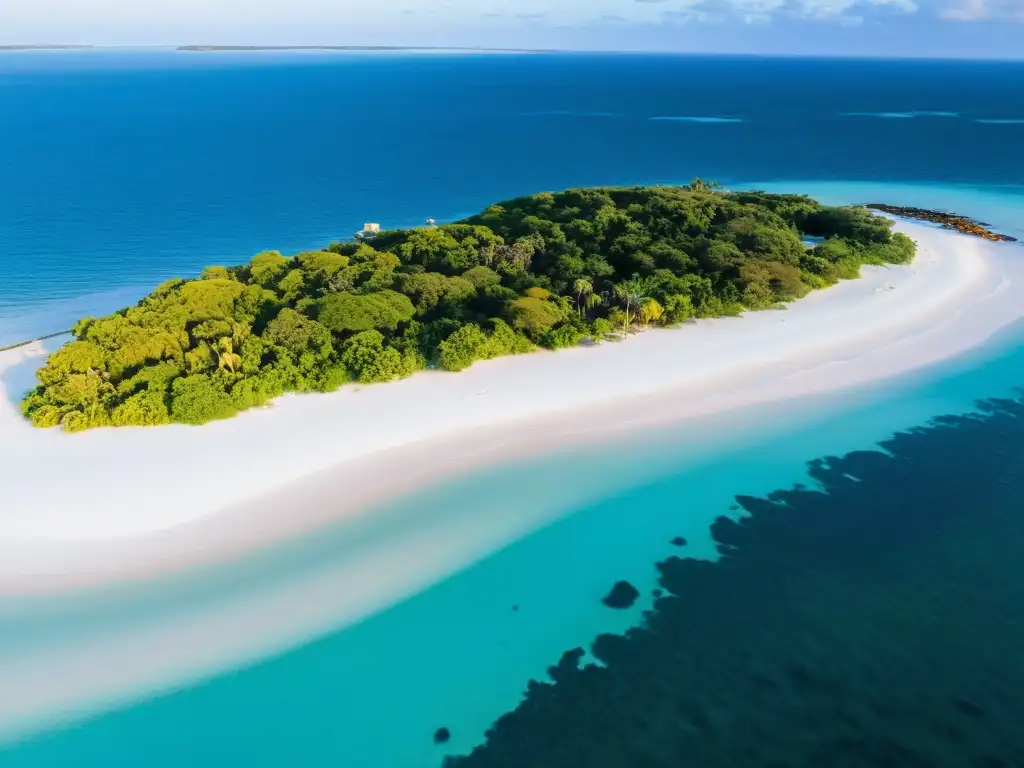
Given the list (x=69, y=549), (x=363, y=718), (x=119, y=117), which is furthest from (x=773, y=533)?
(x=119, y=117)

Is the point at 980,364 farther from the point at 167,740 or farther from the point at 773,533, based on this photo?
the point at 167,740

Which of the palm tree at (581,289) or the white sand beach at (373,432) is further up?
the palm tree at (581,289)

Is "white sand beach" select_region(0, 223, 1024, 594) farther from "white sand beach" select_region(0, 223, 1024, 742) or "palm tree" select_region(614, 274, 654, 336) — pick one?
"palm tree" select_region(614, 274, 654, 336)

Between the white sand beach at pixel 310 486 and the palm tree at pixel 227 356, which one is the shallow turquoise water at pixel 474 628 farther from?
the palm tree at pixel 227 356

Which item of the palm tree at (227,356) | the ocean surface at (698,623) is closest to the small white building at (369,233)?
the ocean surface at (698,623)

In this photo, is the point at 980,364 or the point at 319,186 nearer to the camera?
the point at 980,364

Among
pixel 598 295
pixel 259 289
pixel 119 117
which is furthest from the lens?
pixel 119 117

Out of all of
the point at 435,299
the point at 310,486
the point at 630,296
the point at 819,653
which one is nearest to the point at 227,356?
the point at 310,486
